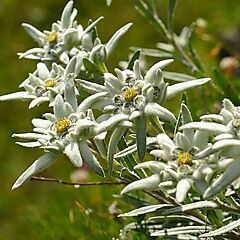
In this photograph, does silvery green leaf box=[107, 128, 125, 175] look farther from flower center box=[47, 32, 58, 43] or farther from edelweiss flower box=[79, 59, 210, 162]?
flower center box=[47, 32, 58, 43]

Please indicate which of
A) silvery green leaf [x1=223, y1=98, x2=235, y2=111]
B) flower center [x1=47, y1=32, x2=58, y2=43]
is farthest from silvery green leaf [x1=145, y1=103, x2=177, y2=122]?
flower center [x1=47, y1=32, x2=58, y2=43]

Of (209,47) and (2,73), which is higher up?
(2,73)

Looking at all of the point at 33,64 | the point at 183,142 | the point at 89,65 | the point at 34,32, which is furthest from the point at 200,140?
the point at 33,64

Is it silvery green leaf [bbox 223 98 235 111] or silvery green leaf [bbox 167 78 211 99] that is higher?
silvery green leaf [bbox 167 78 211 99]

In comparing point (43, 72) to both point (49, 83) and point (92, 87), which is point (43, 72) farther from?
point (92, 87)

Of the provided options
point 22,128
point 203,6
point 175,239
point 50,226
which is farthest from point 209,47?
point 175,239

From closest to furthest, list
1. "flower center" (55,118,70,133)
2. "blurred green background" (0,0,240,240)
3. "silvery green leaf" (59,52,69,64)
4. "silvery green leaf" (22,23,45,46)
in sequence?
"flower center" (55,118,70,133) → "silvery green leaf" (59,52,69,64) → "silvery green leaf" (22,23,45,46) → "blurred green background" (0,0,240,240)

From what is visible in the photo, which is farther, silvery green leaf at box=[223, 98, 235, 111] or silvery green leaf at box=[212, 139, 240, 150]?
silvery green leaf at box=[223, 98, 235, 111]

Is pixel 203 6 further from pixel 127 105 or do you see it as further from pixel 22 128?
pixel 127 105
